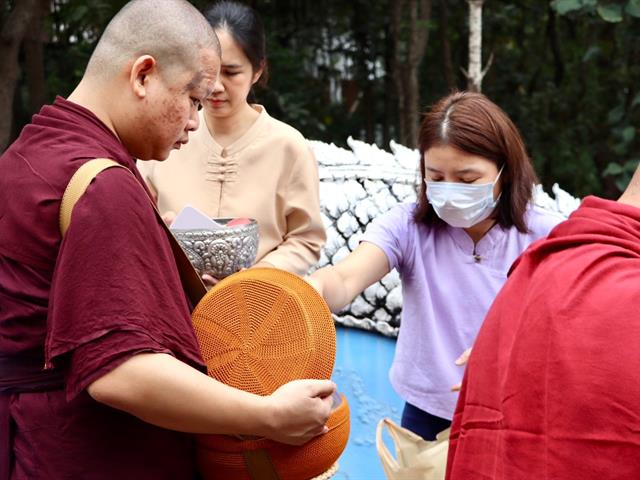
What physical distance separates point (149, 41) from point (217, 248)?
23.0 inches

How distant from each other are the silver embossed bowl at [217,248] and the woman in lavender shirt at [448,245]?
1.04 ft

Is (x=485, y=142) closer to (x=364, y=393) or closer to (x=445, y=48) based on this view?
(x=364, y=393)

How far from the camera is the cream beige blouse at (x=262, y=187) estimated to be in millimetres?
2674

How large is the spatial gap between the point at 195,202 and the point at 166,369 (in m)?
1.31

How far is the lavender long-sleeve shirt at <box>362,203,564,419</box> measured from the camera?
242 centimetres

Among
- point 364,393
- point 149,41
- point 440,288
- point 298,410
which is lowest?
point 364,393

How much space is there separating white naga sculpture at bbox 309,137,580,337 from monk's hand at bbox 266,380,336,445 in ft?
6.42

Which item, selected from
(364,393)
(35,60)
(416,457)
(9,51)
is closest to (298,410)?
(416,457)

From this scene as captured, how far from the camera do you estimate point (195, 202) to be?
270 cm

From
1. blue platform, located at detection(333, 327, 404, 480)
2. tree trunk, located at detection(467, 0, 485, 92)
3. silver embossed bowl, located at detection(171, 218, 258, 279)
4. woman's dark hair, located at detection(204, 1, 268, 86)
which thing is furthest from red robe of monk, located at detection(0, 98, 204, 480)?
tree trunk, located at detection(467, 0, 485, 92)

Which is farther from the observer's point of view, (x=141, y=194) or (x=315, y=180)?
(x=315, y=180)

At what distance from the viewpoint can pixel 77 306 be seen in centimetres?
141

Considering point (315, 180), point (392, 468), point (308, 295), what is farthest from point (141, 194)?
point (315, 180)

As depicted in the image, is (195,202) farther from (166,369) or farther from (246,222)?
(166,369)
